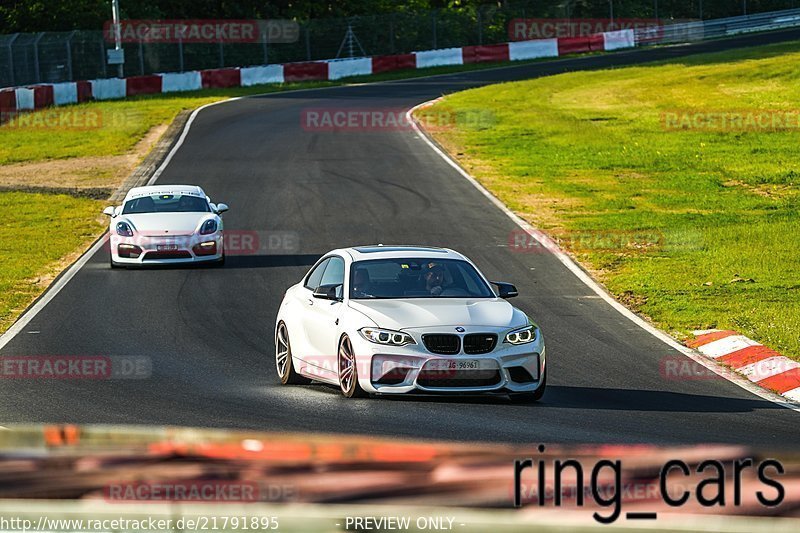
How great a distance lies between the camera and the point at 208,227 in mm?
23344

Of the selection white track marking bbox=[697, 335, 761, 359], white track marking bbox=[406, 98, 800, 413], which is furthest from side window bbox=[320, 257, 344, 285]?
white track marking bbox=[697, 335, 761, 359]

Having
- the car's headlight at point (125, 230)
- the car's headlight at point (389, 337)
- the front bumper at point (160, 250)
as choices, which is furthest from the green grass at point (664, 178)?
the car's headlight at point (125, 230)

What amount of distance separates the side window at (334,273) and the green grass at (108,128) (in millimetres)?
27865

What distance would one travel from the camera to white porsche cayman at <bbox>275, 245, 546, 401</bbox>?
11789 millimetres

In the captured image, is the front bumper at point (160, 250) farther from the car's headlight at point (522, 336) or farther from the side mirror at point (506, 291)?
the car's headlight at point (522, 336)

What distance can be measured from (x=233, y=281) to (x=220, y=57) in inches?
1728

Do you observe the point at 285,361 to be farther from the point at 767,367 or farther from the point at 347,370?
the point at 767,367

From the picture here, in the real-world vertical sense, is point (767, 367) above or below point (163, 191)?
below

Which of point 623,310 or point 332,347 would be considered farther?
point 623,310

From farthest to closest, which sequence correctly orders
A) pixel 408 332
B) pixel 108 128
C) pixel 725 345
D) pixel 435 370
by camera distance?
pixel 108 128
pixel 725 345
pixel 408 332
pixel 435 370

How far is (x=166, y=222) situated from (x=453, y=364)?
41.2 ft

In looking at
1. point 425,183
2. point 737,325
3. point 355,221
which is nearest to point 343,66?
point 425,183

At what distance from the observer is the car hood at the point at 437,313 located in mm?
11977

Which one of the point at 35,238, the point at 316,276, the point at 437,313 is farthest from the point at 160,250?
the point at 437,313
